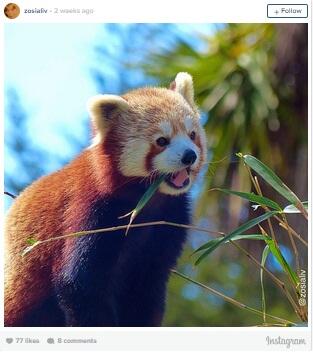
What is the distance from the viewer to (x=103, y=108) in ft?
7.92

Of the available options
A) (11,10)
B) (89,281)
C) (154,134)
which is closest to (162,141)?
(154,134)

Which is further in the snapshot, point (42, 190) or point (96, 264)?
point (42, 190)

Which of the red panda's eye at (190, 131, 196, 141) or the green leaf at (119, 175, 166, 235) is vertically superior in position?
the red panda's eye at (190, 131, 196, 141)

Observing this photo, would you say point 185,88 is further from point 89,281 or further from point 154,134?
point 89,281

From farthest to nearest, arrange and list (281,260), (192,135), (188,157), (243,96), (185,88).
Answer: (243,96), (185,88), (192,135), (188,157), (281,260)

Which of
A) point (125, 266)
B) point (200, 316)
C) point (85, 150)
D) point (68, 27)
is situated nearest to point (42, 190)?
point (85, 150)

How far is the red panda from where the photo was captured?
7.59 ft

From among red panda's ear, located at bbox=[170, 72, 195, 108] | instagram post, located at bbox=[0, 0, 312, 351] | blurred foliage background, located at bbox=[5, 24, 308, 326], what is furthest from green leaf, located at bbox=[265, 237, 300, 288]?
blurred foliage background, located at bbox=[5, 24, 308, 326]

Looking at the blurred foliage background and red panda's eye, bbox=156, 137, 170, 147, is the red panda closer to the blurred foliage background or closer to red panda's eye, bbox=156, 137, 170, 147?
red panda's eye, bbox=156, 137, 170, 147

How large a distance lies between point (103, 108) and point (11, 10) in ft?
1.33

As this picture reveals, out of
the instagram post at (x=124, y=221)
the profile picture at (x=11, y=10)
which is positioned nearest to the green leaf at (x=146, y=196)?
the instagram post at (x=124, y=221)
